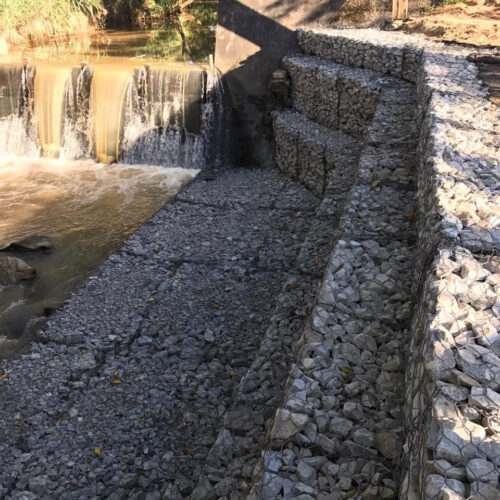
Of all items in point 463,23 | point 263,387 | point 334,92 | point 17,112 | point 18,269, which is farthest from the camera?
point 463,23

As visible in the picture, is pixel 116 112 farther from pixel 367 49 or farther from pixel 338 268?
pixel 338 268

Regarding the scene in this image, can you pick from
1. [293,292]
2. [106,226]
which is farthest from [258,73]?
[293,292]

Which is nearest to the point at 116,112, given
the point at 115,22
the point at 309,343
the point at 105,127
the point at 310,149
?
the point at 105,127

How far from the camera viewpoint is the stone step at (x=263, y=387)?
3.05m

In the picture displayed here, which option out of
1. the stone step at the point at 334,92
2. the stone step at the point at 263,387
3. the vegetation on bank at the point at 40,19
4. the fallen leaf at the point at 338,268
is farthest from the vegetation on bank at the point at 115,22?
the fallen leaf at the point at 338,268

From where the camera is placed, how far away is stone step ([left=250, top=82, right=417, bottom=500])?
2.38 m

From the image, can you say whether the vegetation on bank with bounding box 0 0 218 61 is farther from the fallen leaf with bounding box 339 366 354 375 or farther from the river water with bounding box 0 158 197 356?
the fallen leaf with bounding box 339 366 354 375

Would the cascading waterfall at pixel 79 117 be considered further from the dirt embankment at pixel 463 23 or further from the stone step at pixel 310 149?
the dirt embankment at pixel 463 23

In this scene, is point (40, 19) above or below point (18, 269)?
above

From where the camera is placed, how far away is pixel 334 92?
354 inches

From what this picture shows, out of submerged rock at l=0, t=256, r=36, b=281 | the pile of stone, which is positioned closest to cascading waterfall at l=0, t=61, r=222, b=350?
submerged rock at l=0, t=256, r=36, b=281

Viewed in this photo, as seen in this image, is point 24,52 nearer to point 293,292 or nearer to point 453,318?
point 293,292

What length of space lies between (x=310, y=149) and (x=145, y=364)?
5102mm

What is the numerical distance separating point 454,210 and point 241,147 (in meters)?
7.70
